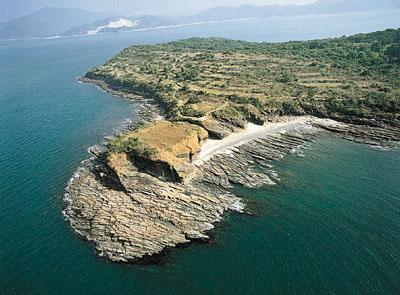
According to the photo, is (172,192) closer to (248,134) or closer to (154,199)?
(154,199)

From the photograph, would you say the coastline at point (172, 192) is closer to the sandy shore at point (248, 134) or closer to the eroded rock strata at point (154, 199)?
the eroded rock strata at point (154, 199)

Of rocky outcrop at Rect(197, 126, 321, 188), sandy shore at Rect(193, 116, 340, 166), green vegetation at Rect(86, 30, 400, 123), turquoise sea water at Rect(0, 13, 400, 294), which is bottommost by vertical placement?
turquoise sea water at Rect(0, 13, 400, 294)

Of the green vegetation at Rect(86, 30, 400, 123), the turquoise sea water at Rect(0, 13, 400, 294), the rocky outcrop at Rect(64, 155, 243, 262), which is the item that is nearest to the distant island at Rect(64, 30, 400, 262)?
the rocky outcrop at Rect(64, 155, 243, 262)

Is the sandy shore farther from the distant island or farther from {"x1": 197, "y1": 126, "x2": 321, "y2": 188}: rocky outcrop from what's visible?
{"x1": 197, "y1": 126, "x2": 321, "y2": 188}: rocky outcrop

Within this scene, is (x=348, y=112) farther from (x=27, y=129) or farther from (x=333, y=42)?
(x=333, y=42)

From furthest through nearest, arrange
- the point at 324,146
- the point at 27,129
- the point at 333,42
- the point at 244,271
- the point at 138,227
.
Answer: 1. the point at 333,42
2. the point at 27,129
3. the point at 324,146
4. the point at 138,227
5. the point at 244,271

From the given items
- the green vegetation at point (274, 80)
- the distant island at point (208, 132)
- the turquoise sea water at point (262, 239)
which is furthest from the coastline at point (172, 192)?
the green vegetation at point (274, 80)

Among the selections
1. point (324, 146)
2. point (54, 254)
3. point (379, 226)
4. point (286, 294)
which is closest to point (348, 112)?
point (324, 146)
